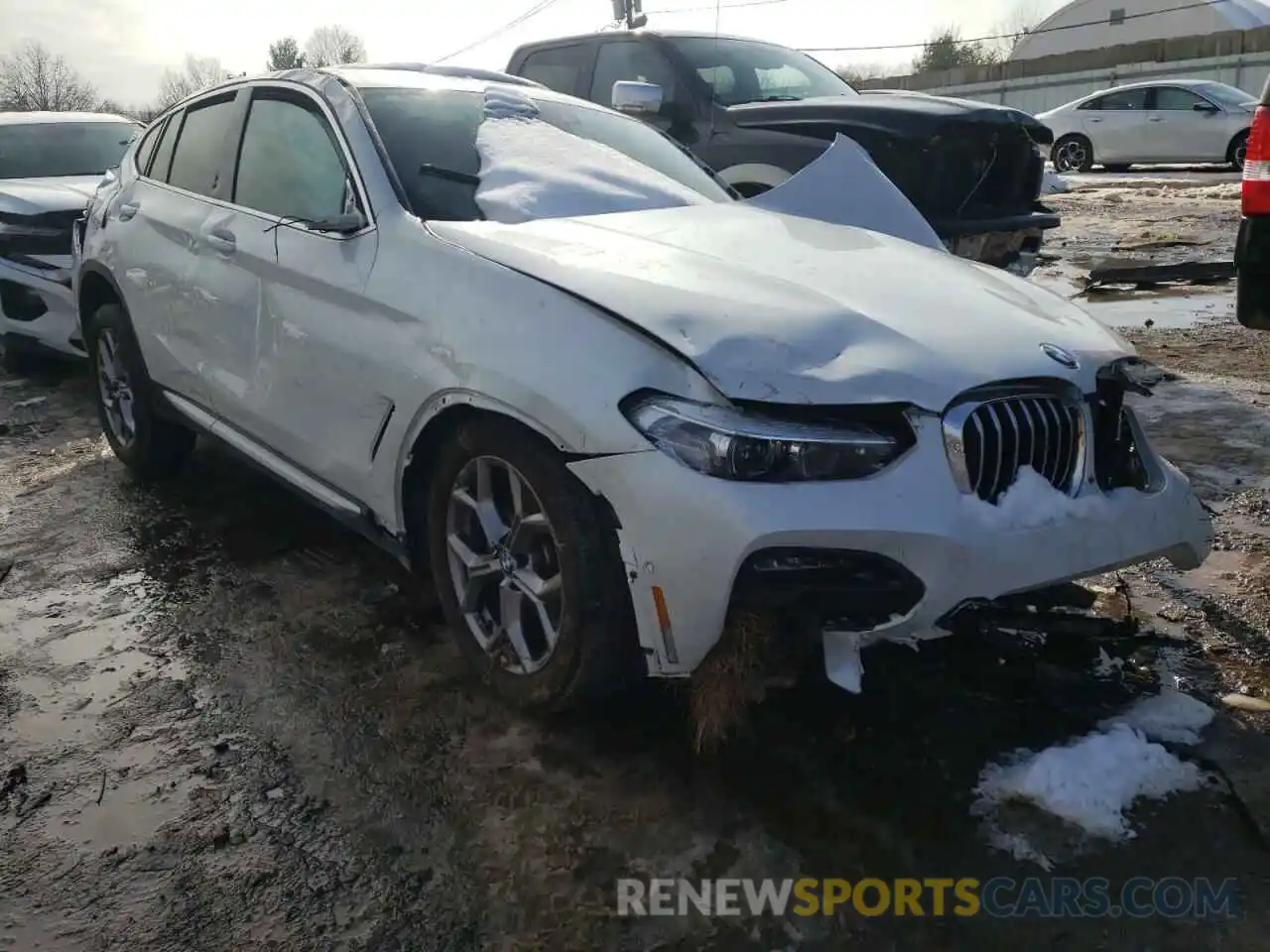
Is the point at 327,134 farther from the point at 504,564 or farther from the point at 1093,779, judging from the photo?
the point at 1093,779

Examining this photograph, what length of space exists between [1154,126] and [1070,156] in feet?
5.76

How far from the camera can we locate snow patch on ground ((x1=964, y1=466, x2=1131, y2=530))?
90.7 inches

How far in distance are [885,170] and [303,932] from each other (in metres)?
5.35

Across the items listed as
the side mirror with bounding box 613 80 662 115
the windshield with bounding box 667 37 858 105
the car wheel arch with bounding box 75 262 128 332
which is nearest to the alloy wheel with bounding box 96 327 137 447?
the car wheel arch with bounding box 75 262 128 332

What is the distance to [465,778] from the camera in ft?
8.43

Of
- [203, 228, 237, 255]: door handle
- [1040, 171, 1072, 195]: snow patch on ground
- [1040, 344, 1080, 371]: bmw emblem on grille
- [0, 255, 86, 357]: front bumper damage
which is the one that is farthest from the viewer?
[1040, 171, 1072, 195]: snow patch on ground

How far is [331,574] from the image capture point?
3.81 meters

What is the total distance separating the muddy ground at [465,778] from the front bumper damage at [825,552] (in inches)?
14.1

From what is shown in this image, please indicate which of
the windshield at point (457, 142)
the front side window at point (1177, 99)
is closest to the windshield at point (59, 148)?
the windshield at point (457, 142)

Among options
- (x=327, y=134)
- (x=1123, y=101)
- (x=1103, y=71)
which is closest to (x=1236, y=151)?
(x=1123, y=101)

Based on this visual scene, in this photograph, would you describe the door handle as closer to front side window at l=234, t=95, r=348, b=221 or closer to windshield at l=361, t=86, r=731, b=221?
front side window at l=234, t=95, r=348, b=221

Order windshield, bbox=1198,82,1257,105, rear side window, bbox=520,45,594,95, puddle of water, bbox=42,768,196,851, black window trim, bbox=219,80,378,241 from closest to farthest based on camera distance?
1. puddle of water, bbox=42,768,196,851
2. black window trim, bbox=219,80,378,241
3. rear side window, bbox=520,45,594,95
4. windshield, bbox=1198,82,1257,105

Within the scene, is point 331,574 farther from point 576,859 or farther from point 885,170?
point 885,170

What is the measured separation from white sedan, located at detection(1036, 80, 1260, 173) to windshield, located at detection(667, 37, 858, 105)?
12.2 m
